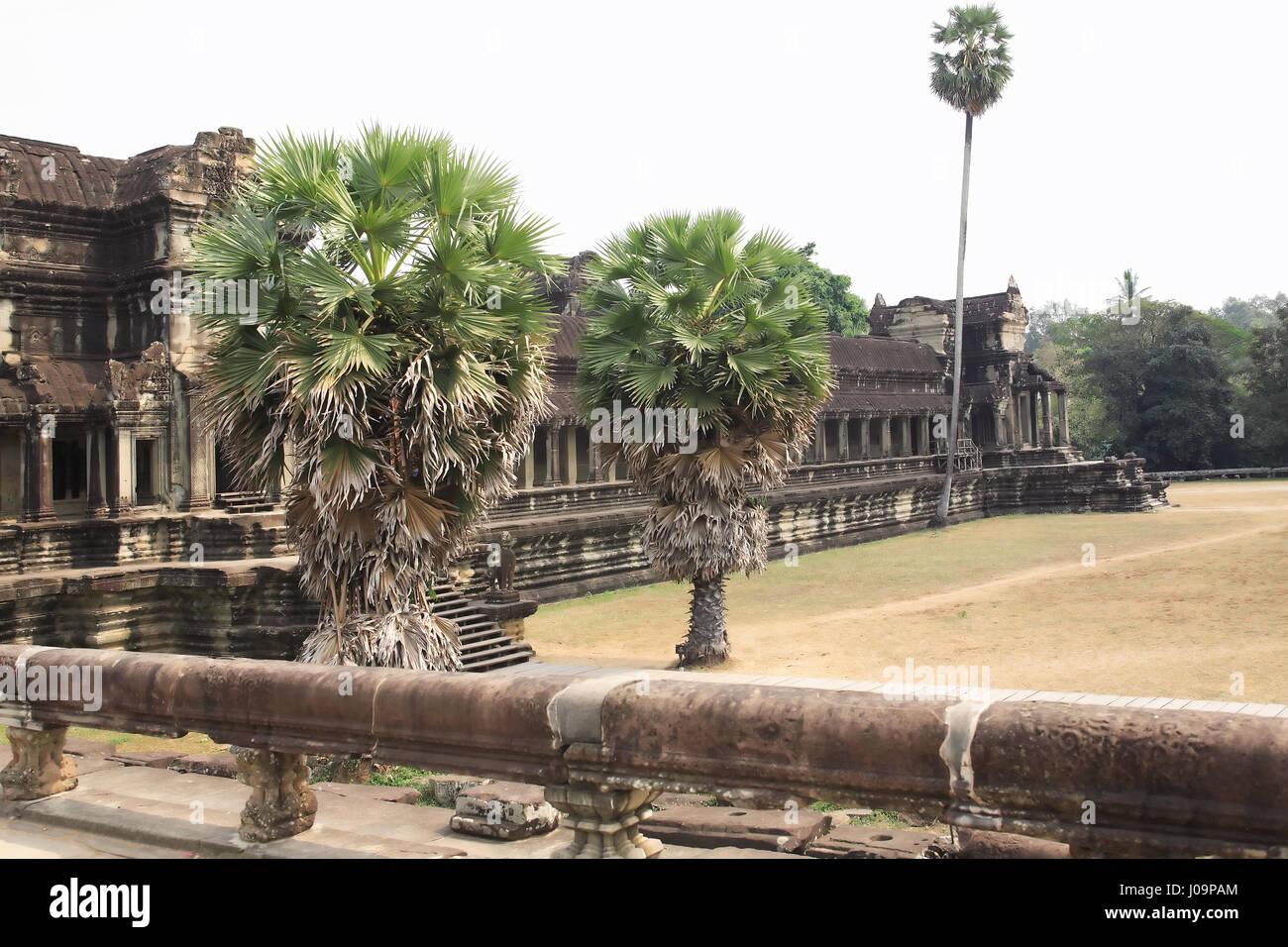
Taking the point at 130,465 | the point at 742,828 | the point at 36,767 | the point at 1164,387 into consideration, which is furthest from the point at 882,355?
the point at 36,767

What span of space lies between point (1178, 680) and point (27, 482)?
15.3 m

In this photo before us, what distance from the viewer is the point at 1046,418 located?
44438mm

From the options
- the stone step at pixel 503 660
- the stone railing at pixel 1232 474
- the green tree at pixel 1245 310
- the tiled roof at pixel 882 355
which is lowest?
the stone step at pixel 503 660

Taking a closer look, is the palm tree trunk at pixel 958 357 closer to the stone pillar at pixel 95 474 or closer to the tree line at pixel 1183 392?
the tree line at pixel 1183 392

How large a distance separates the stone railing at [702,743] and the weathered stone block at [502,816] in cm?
73

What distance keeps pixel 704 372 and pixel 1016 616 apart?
6439mm

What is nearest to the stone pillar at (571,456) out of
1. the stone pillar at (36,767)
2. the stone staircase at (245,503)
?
the stone staircase at (245,503)

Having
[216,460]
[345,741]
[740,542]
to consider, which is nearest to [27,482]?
[216,460]

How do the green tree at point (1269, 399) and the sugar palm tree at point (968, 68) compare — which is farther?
the green tree at point (1269, 399)

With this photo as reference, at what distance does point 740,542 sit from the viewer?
14664 millimetres

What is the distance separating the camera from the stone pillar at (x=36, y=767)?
567 cm

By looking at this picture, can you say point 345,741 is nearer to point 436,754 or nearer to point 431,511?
point 436,754

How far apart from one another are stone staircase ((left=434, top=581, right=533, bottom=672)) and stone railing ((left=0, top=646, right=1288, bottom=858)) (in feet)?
27.8

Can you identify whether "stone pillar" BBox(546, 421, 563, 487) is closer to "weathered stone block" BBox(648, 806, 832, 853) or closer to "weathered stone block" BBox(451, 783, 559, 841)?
"weathered stone block" BBox(648, 806, 832, 853)
